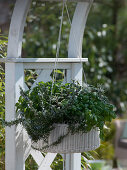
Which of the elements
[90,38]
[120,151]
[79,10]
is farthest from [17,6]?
[120,151]

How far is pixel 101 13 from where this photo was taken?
5.02 metres

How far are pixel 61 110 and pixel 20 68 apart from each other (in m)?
0.33

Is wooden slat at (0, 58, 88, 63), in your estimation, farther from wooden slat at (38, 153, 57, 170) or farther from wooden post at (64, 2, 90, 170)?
wooden slat at (38, 153, 57, 170)

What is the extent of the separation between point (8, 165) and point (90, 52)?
8.01 ft

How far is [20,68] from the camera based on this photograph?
5.45 ft

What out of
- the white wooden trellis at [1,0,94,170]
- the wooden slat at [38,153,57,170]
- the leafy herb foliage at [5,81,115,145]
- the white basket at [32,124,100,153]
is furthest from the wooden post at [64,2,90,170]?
the white basket at [32,124,100,153]

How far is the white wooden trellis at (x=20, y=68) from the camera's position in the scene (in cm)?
160

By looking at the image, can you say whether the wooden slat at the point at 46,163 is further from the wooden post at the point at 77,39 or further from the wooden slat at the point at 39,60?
the wooden slat at the point at 39,60

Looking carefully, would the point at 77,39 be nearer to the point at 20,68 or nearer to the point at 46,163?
the point at 20,68

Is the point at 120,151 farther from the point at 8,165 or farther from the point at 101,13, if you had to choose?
the point at 8,165

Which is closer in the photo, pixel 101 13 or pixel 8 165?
pixel 8 165

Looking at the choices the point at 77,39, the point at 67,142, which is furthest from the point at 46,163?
the point at 77,39

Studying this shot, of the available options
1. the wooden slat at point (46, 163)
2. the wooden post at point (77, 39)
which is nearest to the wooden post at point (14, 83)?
the wooden slat at point (46, 163)

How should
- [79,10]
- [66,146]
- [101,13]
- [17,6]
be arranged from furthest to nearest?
[101,13] < [79,10] < [17,6] < [66,146]
